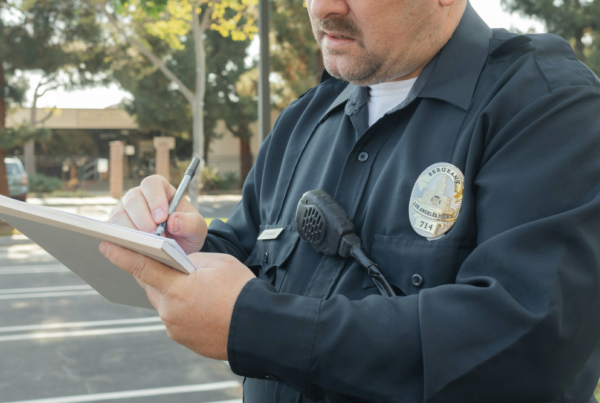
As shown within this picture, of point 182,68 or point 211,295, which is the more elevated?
point 182,68

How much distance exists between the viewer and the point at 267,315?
1.11m

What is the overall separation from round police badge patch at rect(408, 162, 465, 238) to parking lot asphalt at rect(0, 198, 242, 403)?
3.79 meters

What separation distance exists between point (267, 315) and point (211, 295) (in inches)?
4.7

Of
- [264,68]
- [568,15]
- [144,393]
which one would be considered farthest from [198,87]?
[144,393]

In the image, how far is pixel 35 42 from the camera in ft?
54.3

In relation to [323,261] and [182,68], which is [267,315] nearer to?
[323,261]

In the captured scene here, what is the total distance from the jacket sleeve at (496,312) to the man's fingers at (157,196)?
45 centimetres

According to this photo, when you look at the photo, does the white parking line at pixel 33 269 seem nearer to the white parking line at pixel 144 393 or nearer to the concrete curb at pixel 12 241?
the concrete curb at pixel 12 241

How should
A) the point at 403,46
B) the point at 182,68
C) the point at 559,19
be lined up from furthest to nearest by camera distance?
the point at 182,68, the point at 559,19, the point at 403,46

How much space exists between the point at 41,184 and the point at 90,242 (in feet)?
81.9

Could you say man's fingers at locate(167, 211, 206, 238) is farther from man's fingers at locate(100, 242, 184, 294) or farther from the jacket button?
the jacket button

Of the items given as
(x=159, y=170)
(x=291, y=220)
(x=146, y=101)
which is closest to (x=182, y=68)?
(x=146, y=101)

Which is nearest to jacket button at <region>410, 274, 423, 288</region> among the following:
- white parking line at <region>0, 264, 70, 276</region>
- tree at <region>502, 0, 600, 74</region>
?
white parking line at <region>0, 264, 70, 276</region>

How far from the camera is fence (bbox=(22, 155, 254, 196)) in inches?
952
